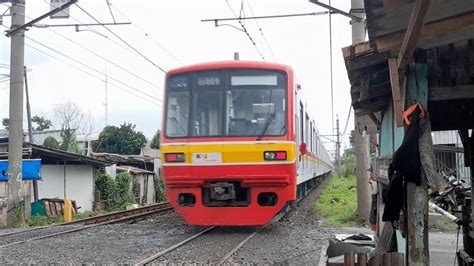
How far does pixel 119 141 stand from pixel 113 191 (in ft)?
64.9

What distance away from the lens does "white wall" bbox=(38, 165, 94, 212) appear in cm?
1986

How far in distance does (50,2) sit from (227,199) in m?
7.32

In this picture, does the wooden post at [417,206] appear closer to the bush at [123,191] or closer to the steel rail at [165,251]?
the steel rail at [165,251]

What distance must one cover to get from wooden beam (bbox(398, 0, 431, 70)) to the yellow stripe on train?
548cm

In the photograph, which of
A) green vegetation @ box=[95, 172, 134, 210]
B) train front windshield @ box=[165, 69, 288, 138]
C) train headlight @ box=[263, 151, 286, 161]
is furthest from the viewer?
green vegetation @ box=[95, 172, 134, 210]

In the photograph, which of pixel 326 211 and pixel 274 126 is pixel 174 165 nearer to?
pixel 274 126

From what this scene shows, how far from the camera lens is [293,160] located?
9242mm

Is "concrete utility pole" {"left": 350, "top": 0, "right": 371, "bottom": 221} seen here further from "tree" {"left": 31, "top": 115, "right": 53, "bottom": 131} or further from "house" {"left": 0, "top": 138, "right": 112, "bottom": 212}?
"tree" {"left": 31, "top": 115, "right": 53, "bottom": 131}

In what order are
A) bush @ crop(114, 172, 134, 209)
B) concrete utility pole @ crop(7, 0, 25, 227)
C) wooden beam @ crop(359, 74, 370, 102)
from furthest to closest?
1. bush @ crop(114, 172, 134, 209)
2. concrete utility pole @ crop(7, 0, 25, 227)
3. wooden beam @ crop(359, 74, 370, 102)

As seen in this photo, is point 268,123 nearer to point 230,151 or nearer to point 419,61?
point 230,151

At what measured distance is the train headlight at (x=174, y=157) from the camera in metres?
9.48

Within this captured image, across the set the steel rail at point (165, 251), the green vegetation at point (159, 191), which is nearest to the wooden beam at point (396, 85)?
the steel rail at point (165, 251)

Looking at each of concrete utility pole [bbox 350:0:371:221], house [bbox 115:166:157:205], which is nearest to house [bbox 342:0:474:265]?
concrete utility pole [bbox 350:0:371:221]

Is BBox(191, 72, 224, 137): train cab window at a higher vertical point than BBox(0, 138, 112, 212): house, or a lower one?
higher
